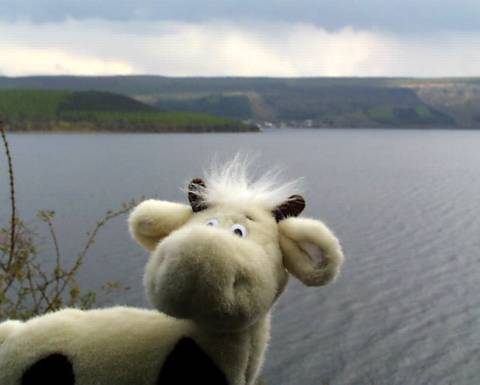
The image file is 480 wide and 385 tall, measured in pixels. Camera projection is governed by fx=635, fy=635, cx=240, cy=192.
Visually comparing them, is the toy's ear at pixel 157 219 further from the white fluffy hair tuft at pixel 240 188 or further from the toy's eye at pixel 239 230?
the toy's eye at pixel 239 230

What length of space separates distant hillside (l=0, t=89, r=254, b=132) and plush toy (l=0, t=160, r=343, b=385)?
11932 centimetres

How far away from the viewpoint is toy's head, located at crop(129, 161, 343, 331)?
6.72ft

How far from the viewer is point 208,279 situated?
79.9 inches

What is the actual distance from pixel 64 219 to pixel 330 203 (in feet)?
46.2

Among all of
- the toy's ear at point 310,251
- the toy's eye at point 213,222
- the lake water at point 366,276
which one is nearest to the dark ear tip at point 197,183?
the toy's eye at point 213,222

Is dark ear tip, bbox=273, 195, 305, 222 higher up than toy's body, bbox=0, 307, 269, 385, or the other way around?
dark ear tip, bbox=273, 195, 305, 222

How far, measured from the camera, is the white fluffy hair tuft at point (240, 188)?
103 inches

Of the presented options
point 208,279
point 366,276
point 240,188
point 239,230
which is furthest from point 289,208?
point 366,276

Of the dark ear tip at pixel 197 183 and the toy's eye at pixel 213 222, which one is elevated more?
the dark ear tip at pixel 197 183

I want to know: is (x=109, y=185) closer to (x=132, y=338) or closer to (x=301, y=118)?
(x=132, y=338)

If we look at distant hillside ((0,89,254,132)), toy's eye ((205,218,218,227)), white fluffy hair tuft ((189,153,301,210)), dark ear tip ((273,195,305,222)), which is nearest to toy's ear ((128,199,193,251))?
white fluffy hair tuft ((189,153,301,210))

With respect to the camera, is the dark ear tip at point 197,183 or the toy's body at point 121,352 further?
the dark ear tip at point 197,183

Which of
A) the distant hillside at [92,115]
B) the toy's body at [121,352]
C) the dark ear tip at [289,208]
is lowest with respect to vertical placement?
the distant hillside at [92,115]

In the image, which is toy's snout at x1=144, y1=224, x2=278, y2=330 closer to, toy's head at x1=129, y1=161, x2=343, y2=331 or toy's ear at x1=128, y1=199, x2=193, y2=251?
toy's head at x1=129, y1=161, x2=343, y2=331
